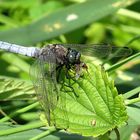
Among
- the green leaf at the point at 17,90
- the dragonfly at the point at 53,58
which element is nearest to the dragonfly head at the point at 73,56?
the dragonfly at the point at 53,58

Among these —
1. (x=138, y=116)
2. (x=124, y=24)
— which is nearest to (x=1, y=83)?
(x=138, y=116)

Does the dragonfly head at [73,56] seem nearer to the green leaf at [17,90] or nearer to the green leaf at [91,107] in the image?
the green leaf at [17,90]

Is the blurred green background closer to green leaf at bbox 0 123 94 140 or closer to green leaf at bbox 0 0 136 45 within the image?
green leaf at bbox 0 0 136 45

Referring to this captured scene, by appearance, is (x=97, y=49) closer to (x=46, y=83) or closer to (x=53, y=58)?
(x=53, y=58)

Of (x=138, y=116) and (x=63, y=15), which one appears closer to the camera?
(x=138, y=116)

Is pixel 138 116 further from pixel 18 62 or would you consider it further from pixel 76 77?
pixel 18 62

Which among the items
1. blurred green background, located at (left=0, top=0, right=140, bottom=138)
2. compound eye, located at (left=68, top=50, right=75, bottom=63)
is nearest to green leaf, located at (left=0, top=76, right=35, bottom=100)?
blurred green background, located at (left=0, top=0, right=140, bottom=138)

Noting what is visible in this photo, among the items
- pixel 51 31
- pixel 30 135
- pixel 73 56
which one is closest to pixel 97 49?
pixel 73 56
